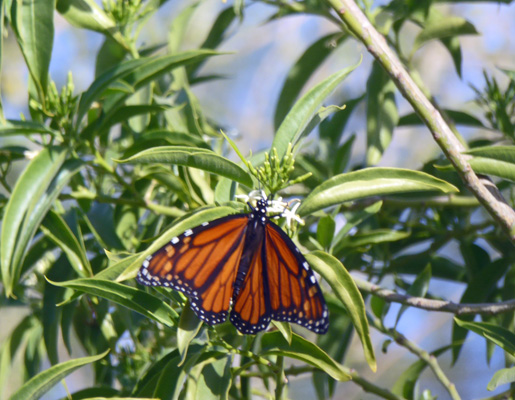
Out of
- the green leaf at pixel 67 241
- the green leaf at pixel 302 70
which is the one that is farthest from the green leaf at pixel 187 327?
the green leaf at pixel 302 70

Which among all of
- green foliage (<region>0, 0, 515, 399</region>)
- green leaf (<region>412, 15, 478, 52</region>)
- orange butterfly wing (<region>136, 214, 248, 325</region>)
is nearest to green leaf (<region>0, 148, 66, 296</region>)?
green foliage (<region>0, 0, 515, 399</region>)

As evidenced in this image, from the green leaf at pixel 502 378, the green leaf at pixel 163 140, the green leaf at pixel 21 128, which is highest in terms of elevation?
the green leaf at pixel 21 128

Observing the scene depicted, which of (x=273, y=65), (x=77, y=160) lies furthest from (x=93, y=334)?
(x=273, y=65)

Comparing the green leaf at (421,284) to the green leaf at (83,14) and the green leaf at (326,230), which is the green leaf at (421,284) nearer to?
the green leaf at (326,230)

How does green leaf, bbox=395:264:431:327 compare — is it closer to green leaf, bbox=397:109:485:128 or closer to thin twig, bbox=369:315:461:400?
thin twig, bbox=369:315:461:400

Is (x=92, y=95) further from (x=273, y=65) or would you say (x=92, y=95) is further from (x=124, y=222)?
(x=273, y=65)

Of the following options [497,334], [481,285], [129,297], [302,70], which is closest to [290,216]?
[129,297]
